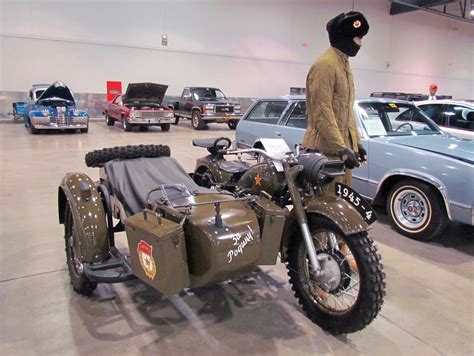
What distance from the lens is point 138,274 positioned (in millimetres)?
2266

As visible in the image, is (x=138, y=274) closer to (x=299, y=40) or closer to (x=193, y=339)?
(x=193, y=339)

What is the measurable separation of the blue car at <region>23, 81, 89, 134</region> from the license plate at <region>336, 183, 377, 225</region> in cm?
1078

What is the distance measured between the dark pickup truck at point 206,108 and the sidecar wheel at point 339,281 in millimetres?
11791

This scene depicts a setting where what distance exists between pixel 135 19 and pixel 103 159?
1555cm

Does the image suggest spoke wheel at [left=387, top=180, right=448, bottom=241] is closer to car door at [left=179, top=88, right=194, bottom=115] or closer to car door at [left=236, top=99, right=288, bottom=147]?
car door at [left=236, top=99, right=288, bottom=147]

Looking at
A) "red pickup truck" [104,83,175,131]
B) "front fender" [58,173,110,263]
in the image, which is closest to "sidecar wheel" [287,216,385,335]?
"front fender" [58,173,110,263]

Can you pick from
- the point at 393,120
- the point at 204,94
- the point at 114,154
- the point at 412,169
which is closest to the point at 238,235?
the point at 114,154

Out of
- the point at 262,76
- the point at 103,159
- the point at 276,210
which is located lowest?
the point at 276,210

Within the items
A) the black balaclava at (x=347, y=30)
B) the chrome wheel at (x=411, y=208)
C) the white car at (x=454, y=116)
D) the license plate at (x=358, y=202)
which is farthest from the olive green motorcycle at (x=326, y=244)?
the white car at (x=454, y=116)

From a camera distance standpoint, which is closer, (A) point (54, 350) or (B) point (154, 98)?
(A) point (54, 350)

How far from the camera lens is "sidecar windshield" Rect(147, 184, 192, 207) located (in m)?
2.27

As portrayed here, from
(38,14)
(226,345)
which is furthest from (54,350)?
(38,14)

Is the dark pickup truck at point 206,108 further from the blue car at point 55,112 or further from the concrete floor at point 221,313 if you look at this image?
the concrete floor at point 221,313

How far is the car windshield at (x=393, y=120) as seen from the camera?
4.75 meters
